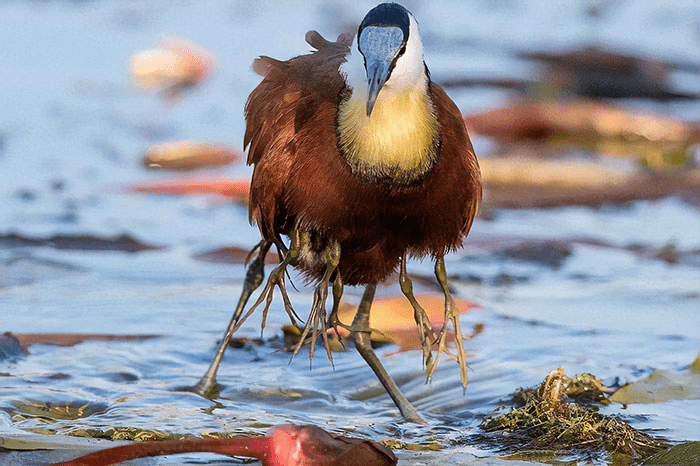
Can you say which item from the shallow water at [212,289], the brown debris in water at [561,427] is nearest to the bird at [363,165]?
the brown debris in water at [561,427]

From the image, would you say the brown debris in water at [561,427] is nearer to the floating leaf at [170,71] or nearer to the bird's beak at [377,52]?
the bird's beak at [377,52]

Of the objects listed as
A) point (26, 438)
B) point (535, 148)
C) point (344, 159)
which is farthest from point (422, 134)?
point (535, 148)

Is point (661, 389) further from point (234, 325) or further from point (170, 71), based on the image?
point (170, 71)

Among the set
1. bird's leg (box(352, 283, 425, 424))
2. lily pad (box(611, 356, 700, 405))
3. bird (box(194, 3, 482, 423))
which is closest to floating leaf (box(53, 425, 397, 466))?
bird (box(194, 3, 482, 423))

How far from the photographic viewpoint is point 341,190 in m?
3.96

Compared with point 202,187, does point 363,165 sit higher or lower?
lower

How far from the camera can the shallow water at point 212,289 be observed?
4.63 meters

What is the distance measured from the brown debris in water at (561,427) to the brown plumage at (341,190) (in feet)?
2.16

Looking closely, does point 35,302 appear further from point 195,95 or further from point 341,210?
point 195,95

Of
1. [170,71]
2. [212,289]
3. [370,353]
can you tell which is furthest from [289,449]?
[170,71]

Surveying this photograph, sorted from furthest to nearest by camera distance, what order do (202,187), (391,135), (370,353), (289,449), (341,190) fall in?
1. (202,187)
2. (370,353)
3. (341,190)
4. (391,135)
5. (289,449)

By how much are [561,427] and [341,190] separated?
1136mm

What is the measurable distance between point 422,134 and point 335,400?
1.38m

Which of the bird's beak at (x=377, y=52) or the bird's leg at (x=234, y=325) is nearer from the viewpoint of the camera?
the bird's beak at (x=377, y=52)
